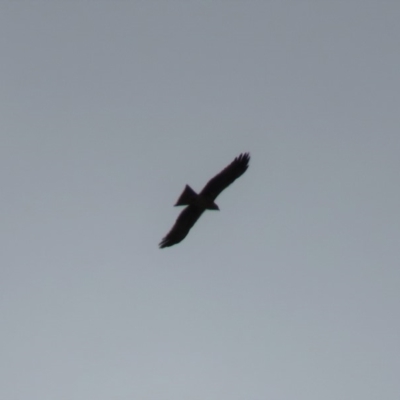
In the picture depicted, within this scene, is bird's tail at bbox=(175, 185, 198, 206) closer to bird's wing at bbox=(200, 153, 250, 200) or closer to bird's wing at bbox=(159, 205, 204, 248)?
bird's wing at bbox=(200, 153, 250, 200)

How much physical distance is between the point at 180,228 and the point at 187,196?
1632 millimetres

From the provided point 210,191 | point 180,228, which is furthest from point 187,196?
point 180,228

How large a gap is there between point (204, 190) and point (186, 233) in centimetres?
169

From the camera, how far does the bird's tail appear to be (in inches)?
1040

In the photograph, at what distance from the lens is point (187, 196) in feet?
86.9

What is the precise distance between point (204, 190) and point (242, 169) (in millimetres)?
1082

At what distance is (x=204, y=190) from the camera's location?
1056 inches

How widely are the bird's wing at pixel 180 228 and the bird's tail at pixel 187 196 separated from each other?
926 millimetres

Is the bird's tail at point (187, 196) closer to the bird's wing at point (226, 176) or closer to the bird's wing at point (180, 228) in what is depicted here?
the bird's wing at point (226, 176)

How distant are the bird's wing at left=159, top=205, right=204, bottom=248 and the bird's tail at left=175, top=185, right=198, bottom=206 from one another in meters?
0.93

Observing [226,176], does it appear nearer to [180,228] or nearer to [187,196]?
[187,196]

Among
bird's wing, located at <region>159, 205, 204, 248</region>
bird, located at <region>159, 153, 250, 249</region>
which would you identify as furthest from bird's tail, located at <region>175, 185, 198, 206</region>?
bird's wing, located at <region>159, 205, 204, 248</region>

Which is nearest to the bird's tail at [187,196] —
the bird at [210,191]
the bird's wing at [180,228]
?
the bird at [210,191]

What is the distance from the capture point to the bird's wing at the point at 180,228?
90.7ft
